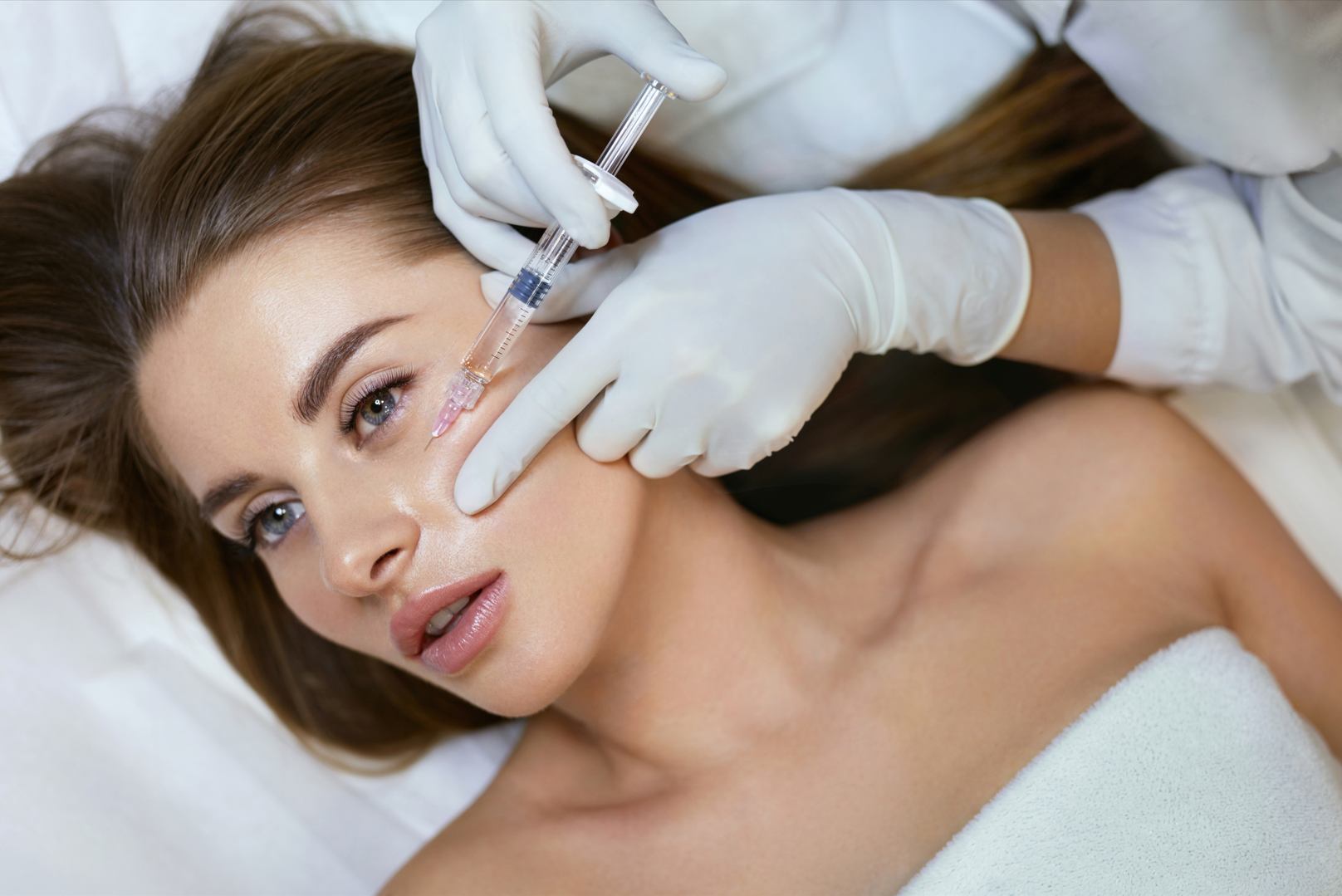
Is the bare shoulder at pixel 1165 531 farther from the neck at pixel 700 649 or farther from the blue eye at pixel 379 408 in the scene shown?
the blue eye at pixel 379 408

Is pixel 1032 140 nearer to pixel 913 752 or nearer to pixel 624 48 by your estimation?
pixel 624 48

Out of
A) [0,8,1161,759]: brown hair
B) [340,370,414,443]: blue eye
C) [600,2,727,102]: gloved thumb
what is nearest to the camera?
[600,2,727,102]: gloved thumb

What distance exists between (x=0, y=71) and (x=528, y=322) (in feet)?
3.87

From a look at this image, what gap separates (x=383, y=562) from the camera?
1.18 m

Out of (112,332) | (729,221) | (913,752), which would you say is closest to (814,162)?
(729,221)

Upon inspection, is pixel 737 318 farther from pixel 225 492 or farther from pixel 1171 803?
pixel 1171 803

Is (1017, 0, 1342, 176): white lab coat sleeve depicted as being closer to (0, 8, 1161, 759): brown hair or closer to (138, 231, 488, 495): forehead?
→ (0, 8, 1161, 759): brown hair

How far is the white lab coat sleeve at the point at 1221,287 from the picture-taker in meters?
1.49

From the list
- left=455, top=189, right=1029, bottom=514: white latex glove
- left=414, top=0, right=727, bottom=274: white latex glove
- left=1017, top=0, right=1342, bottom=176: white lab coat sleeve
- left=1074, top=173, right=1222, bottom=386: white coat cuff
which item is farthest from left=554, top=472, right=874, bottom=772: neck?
left=1017, top=0, right=1342, bottom=176: white lab coat sleeve

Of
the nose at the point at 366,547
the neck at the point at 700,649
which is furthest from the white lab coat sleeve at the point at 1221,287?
the nose at the point at 366,547

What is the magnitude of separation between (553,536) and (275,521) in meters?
0.50

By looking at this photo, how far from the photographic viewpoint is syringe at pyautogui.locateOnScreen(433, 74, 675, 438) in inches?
44.4

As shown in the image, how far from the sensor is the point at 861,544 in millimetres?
1646

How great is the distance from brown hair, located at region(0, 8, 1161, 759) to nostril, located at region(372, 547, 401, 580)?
14.8 inches
